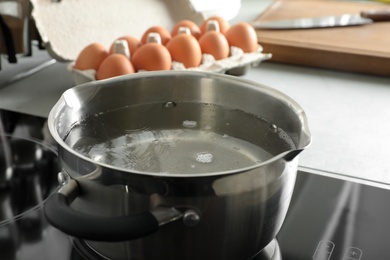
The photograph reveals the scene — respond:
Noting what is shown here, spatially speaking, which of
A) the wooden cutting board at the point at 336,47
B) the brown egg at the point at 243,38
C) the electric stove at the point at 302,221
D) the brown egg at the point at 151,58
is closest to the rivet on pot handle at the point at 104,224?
the electric stove at the point at 302,221

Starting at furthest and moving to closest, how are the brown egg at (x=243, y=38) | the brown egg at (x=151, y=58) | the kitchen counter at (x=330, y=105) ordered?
the brown egg at (x=243, y=38) < the brown egg at (x=151, y=58) < the kitchen counter at (x=330, y=105)

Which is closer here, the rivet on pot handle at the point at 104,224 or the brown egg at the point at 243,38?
the rivet on pot handle at the point at 104,224

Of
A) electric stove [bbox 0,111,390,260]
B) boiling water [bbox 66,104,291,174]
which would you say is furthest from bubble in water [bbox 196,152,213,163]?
electric stove [bbox 0,111,390,260]

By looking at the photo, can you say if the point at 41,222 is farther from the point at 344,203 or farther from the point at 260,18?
the point at 260,18

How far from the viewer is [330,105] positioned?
0.97m

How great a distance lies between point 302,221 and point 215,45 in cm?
43

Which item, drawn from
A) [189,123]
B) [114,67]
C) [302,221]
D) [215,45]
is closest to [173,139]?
[189,123]

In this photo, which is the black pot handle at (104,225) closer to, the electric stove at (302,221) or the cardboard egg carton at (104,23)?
the electric stove at (302,221)

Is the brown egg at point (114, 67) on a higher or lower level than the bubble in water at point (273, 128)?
lower

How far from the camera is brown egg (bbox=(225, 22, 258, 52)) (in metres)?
1.04

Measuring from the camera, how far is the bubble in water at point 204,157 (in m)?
0.61

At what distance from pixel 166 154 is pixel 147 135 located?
42 mm

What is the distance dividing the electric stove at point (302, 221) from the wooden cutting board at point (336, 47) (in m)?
0.41

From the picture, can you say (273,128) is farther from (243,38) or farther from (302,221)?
(243,38)
